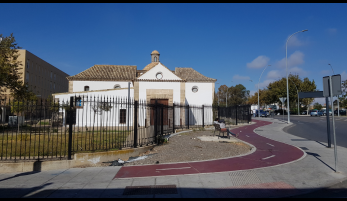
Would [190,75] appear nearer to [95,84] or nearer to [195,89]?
[195,89]

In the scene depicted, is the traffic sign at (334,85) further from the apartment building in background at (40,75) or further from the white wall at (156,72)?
the apartment building in background at (40,75)

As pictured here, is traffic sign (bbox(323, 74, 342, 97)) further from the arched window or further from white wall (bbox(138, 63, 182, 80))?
the arched window

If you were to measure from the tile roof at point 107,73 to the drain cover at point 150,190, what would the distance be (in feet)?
95.5

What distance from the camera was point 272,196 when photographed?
15.7ft

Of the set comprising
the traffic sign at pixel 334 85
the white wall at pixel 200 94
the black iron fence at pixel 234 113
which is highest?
the white wall at pixel 200 94

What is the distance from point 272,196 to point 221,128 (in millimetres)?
8695

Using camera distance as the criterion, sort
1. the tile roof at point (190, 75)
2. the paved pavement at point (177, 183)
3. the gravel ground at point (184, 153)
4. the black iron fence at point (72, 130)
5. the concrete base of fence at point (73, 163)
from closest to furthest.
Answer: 1. the paved pavement at point (177, 183)
2. the concrete base of fence at point (73, 163)
3. the black iron fence at point (72, 130)
4. the gravel ground at point (184, 153)
5. the tile roof at point (190, 75)

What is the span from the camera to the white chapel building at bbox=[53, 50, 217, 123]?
26328mm

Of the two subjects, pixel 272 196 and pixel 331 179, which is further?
pixel 331 179

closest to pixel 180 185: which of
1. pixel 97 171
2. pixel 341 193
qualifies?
pixel 97 171

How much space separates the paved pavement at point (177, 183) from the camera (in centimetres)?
493

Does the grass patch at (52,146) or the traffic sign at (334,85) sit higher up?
the traffic sign at (334,85)

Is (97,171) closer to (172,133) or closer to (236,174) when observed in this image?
(236,174)

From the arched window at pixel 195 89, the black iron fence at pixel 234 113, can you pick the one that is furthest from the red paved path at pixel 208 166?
the arched window at pixel 195 89
